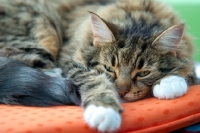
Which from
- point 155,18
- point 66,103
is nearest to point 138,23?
point 155,18

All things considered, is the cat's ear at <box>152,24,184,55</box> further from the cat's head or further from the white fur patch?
the white fur patch

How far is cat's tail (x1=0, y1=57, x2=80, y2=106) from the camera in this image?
5.47 feet

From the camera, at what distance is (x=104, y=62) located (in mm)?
1797

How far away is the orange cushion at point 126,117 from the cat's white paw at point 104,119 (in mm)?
33

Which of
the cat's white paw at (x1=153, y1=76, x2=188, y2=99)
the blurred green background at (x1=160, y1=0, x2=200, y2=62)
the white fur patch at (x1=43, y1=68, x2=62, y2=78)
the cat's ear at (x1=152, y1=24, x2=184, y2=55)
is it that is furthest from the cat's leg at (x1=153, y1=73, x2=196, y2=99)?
the blurred green background at (x1=160, y1=0, x2=200, y2=62)

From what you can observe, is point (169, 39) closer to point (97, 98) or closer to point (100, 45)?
point (100, 45)

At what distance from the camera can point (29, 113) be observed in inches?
61.2

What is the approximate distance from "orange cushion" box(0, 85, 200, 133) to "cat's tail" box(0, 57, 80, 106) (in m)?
0.04

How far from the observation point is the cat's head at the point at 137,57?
5.62 ft

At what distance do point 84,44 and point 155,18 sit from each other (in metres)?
0.43

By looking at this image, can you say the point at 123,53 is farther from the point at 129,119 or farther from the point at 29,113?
the point at 29,113

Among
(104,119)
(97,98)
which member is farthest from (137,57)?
(104,119)

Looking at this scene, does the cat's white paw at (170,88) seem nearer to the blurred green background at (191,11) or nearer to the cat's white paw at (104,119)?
the cat's white paw at (104,119)

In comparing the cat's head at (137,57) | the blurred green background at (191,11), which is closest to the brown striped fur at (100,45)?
the cat's head at (137,57)
